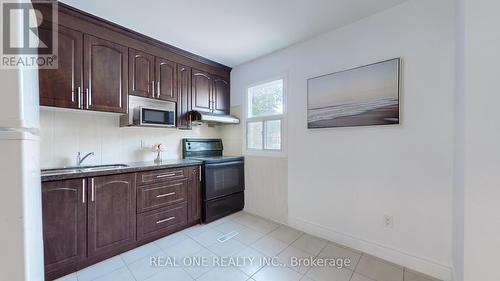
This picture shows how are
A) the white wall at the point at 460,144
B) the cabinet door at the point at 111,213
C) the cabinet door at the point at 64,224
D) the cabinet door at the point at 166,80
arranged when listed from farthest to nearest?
the cabinet door at the point at 166,80 < the cabinet door at the point at 111,213 < the cabinet door at the point at 64,224 < the white wall at the point at 460,144

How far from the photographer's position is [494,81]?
0.95 meters

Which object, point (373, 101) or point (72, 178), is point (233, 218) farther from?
point (373, 101)

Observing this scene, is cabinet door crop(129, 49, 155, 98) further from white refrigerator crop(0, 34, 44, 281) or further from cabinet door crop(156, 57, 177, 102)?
white refrigerator crop(0, 34, 44, 281)

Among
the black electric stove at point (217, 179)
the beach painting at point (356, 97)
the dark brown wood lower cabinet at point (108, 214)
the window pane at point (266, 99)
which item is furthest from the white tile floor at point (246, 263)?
the window pane at point (266, 99)

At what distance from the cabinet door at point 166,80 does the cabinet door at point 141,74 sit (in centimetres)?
8

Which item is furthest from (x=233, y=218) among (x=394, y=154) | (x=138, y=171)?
(x=394, y=154)

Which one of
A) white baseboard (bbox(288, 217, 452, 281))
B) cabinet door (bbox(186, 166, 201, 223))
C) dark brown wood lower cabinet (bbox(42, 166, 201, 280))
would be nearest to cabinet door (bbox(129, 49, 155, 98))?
dark brown wood lower cabinet (bbox(42, 166, 201, 280))

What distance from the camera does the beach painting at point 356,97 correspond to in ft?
6.09

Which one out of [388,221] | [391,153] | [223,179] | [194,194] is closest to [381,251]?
[388,221]

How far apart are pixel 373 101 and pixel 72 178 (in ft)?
9.41

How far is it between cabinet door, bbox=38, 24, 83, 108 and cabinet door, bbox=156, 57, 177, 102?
2.56ft

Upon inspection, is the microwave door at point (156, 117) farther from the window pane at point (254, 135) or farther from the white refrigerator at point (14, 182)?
the white refrigerator at point (14, 182)

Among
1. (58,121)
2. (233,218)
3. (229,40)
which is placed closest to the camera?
(58,121)

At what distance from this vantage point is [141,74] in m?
2.40
